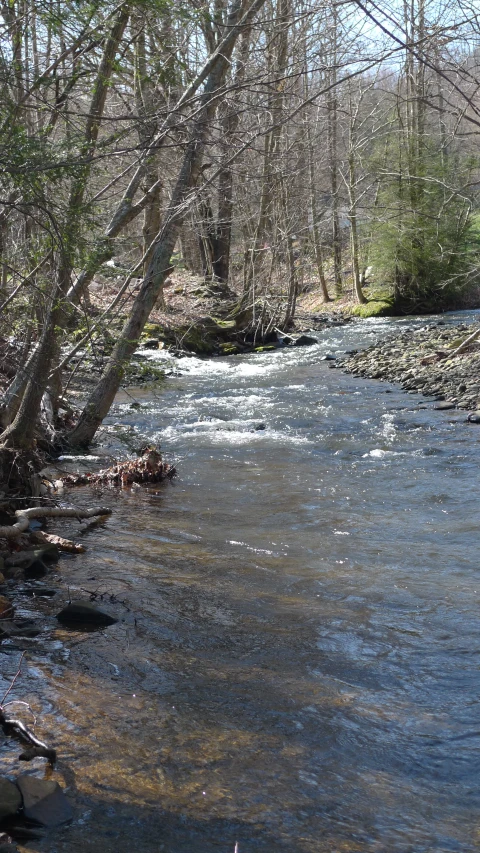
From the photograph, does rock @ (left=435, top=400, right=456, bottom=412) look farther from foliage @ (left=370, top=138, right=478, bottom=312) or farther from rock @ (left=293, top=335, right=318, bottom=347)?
foliage @ (left=370, top=138, right=478, bottom=312)

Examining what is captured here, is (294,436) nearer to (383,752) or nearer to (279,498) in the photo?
(279,498)

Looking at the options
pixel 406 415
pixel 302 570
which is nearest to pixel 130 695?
pixel 302 570

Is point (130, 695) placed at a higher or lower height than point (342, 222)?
lower

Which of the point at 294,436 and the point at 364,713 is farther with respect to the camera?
the point at 294,436

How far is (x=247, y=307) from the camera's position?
20547 mm

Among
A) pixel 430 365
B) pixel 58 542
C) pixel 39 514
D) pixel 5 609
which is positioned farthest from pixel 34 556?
pixel 430 365

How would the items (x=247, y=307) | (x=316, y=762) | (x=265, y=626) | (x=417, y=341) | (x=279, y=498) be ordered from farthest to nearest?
(x=247, y=307), (x=417, y=341), (x=279, y=498), (x=265, y=626), (x=316, y=762)

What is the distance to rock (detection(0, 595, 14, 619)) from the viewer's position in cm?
471

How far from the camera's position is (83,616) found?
4.72 m

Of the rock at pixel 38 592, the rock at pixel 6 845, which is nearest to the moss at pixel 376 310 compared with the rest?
the rock at pixel 38 592

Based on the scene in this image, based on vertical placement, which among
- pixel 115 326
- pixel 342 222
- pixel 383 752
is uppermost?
pixel 342 222

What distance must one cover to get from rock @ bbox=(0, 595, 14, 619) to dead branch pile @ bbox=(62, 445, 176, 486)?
3.74 m

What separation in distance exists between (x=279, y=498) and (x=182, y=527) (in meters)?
1.34

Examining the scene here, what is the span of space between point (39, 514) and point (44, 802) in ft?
12.5
